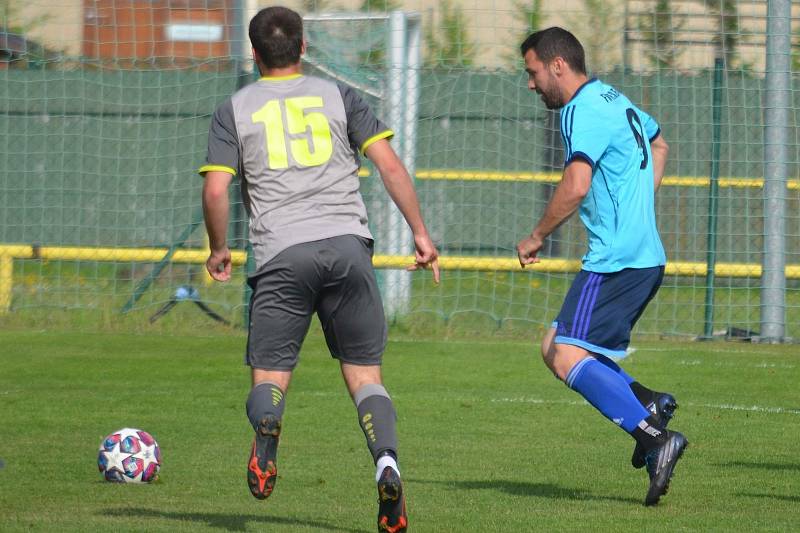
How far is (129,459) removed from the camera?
6605 millimetres

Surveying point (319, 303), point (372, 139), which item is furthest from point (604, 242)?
point (319, 303)

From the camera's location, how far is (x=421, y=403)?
30.8 feet

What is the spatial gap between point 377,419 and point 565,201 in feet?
4.48

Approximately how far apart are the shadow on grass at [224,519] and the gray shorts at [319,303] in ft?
2.13

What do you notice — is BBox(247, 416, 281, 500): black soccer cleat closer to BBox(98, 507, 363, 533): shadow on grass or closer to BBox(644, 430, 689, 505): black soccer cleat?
BBox(98, 507, 363, 533): shadow on grass

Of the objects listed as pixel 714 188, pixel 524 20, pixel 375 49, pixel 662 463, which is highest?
pixel 524 20

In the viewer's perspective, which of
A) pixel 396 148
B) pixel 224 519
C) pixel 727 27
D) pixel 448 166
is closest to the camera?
pixel 224 519

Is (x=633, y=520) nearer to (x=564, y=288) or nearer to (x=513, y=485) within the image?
(x=513, y=485)

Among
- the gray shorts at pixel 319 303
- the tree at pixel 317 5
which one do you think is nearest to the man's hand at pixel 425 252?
the gray shorts at pixel 319 303

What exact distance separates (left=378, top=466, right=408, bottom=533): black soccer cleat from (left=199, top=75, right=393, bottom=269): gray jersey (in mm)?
947

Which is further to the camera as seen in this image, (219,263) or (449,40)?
(449,40)

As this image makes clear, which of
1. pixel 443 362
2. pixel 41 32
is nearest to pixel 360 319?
pixel 443 362

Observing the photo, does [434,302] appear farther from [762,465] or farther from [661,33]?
[762,465]

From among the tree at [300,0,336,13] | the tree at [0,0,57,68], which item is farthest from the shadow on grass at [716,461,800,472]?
the tree at [300,0,336,13]
